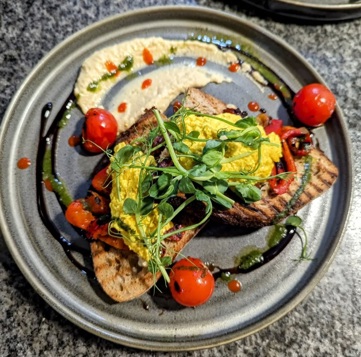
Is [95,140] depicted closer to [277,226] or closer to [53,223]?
[53,223]

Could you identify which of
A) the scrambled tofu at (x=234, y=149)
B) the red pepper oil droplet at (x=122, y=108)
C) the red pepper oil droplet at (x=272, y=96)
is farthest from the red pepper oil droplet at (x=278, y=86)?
the red pepper oil droplet at (x=122, y=108)

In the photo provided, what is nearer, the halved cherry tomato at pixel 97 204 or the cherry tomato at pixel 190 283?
the cherry tomato at pixel 190 283

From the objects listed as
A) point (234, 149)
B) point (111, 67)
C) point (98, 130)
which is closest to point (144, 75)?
point (111, 67)

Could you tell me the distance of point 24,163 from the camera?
7.82 ft

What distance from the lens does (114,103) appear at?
2539 millimetres

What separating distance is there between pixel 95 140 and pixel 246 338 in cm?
129

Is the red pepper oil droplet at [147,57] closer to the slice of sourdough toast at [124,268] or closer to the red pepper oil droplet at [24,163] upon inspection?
the red pepper oil droplet at [24,163]

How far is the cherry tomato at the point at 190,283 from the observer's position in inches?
83.7

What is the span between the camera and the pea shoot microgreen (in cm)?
195

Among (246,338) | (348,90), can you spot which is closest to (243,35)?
(348,90)

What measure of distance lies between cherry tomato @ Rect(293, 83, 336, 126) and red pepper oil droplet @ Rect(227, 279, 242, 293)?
93cm

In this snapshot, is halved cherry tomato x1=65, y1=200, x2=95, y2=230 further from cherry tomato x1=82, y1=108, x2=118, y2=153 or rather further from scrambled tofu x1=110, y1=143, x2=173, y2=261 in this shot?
cherry tomato x1=82, y1=108, x2=118, y2=153

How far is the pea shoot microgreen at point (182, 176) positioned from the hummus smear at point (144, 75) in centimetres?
47

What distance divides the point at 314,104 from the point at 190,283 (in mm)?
1112
